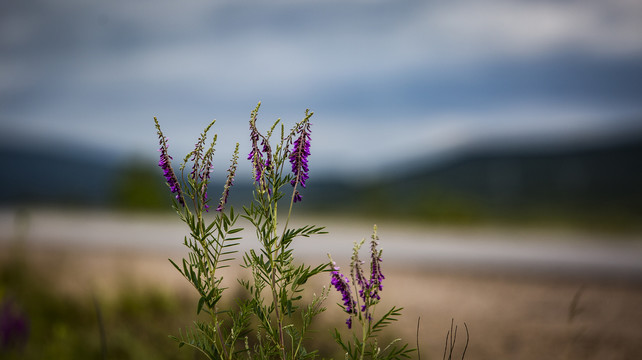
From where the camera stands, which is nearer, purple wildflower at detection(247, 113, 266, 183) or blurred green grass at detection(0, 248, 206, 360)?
purple wildflower at detection(247, 113, 266, 183)

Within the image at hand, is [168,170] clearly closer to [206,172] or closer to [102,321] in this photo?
[206,172]

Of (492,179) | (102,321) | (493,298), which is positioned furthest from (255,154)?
(492,179)

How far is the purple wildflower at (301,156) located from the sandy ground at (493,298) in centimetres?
157

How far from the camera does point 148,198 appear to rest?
3120 centimetres

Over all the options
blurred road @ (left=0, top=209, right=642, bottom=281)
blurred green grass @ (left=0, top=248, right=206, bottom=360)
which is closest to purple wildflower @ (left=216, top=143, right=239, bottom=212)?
blurred green grass @ (left=0, top=248, right=206, bottom=360)

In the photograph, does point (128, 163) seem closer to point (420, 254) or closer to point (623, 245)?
point (420, 254)

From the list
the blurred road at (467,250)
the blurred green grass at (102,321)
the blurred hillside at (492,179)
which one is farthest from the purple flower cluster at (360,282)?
the blurred hillside at (492,179)

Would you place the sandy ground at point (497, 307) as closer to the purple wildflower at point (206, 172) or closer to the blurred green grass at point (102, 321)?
the blurred green grass at point (102, 321)

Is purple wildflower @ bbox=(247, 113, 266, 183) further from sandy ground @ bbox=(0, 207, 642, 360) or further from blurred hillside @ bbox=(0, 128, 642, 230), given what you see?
blurred hillside @ bbox=(0, 128, 642, 230)

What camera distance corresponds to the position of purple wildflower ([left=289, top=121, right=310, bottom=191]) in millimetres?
1543

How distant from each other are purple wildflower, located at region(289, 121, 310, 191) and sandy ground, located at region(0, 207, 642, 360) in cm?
157

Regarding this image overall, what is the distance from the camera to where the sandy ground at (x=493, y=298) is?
4328 millimetres

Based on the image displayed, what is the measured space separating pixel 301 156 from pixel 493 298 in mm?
6109

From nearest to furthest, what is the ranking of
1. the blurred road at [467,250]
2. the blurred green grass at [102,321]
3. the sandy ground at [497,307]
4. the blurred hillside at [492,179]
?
the blurred green grass at [102,321] → the sandy ground at [497,307] → the blurred road at [467,250] → the blurred hillside at [492,179]
